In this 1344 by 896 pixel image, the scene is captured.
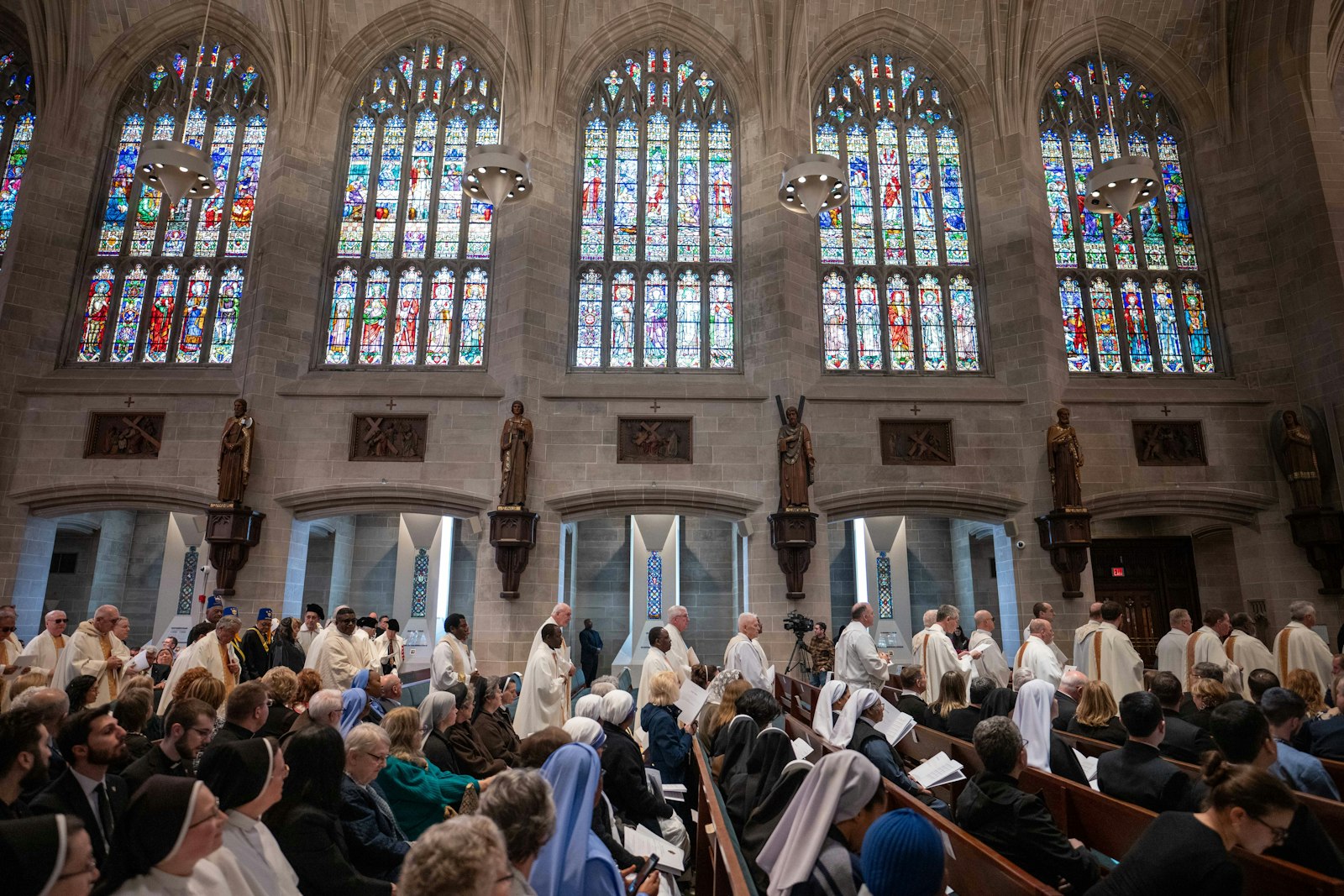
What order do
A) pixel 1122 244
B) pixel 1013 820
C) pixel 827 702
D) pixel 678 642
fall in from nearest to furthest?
pixel 1013 820 → pixel 827 702 → pixel 678 642 → pixel 1122 244

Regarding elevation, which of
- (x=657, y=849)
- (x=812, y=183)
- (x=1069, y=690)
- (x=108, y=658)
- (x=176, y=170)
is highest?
(x=176, y=170)

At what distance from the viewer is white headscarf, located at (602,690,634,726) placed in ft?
14.7

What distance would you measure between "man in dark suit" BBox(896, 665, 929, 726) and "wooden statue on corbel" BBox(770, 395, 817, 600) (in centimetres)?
542

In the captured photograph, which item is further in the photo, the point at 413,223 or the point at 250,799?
the point at 413,223

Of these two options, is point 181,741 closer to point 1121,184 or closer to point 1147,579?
point 1121,184

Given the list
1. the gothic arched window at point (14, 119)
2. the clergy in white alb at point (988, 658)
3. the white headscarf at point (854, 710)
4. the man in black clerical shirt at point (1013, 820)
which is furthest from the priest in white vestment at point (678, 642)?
the gothic arched window at point (14, 119)

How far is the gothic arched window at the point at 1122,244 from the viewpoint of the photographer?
1319cm

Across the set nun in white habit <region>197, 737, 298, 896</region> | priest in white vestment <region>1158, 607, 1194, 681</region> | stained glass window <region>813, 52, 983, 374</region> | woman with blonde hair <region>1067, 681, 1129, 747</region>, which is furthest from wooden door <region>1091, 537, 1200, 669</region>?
nun in white habit <region>197, 737, 298, 896</region>

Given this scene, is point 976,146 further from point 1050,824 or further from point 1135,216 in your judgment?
point 1050,824

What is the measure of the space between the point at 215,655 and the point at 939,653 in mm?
6499

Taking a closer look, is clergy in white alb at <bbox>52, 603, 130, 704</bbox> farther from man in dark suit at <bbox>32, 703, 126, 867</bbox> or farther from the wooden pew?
Result: the wooden pew

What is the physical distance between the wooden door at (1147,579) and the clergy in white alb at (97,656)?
1376cm

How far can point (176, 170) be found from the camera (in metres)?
9.79

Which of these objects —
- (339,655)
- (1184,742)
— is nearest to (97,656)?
(339,655)
